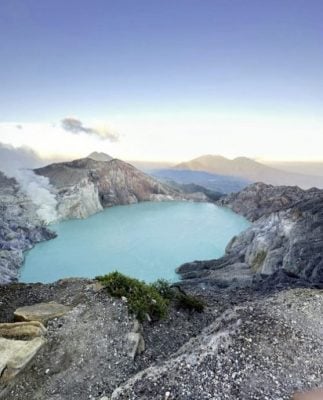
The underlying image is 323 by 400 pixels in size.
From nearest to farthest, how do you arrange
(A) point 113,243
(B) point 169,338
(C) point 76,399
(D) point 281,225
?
(C) point 76,399 < (B) point 169,338 < (D) point 281,225 < (A) point 113,243

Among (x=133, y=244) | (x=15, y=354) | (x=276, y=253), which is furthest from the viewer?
(x=133, y=244)

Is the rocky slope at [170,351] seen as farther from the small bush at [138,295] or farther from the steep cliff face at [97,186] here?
the steep cliff face at [97,186]

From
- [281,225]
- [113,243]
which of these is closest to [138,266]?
[113,243]

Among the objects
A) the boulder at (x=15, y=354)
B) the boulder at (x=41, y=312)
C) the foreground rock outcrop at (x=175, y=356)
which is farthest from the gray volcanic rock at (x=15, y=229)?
the boulder at (x=15, y=354)

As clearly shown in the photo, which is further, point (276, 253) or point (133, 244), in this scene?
point (133, 244)

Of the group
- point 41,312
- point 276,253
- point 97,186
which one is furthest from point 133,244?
point 97,186

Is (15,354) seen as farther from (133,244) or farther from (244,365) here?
(133,244)

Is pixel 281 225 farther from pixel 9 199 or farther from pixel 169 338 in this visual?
pixel 9 199
